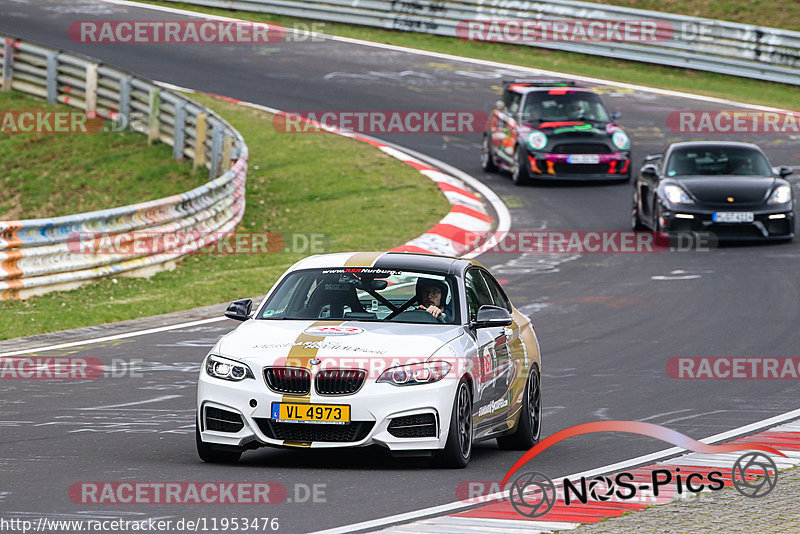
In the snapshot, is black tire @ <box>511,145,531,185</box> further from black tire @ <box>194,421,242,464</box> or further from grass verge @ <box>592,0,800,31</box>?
black tire @ <box>194,421,242,464</box>

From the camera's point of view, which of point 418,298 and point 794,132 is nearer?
point 418,298

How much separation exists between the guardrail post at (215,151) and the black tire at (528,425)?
15.4 meters

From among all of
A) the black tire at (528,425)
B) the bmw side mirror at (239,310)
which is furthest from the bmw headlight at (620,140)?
the bmw side mirror at (239,310)

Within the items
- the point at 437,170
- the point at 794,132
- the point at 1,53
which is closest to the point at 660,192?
the point at 437,170

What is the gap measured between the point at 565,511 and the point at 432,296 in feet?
8.05

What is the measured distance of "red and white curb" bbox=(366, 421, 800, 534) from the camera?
6867mm

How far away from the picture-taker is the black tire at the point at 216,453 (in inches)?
336

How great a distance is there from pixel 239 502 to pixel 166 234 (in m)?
11.7

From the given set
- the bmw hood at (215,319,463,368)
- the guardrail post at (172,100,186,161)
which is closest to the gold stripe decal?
the bmw hood at (215,319,463,368)

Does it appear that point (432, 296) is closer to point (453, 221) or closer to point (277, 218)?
point (453, 221)

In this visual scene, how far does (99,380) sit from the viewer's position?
39.0 ft

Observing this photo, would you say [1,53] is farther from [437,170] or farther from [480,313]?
[480,313]

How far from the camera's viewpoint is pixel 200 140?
2556cm

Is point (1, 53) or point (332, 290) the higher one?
point (332, 290)
